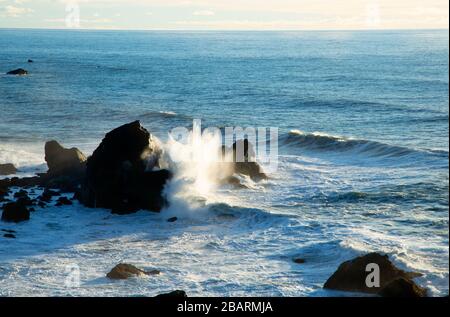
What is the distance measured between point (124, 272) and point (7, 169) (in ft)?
64.1

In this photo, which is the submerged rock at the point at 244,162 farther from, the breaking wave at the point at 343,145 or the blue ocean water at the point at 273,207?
the breaking wave at the point at 343,145

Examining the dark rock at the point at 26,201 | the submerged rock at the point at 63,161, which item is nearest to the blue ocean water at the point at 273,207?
the dark rock at the point at 26,201

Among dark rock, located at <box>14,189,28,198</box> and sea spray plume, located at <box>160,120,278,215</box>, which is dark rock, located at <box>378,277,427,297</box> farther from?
dark rock, located at <box>14,189,28,198</box>

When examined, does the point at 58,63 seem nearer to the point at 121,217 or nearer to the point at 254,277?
the point at 121,217

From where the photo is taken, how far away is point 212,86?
9594cm

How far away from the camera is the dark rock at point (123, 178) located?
30.5 metres

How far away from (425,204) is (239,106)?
148 feet

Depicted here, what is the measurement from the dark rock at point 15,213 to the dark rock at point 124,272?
28.0 ft

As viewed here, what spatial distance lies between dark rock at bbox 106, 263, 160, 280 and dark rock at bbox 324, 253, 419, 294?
20.3ft

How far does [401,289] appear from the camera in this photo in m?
18.5

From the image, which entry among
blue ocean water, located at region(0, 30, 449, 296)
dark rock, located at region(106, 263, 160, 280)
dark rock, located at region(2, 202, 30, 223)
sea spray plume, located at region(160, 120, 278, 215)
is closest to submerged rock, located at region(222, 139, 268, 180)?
sea spray plume, located at region(160, 120, 278, 215)

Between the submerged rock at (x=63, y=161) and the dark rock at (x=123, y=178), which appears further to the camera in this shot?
the submerged rock at (x=63, y=161)

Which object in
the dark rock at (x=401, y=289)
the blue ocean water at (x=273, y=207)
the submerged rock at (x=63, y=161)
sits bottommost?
the blue ocean water at (x=273, y=207)

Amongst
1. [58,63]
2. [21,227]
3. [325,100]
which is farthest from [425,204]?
[58,63]
